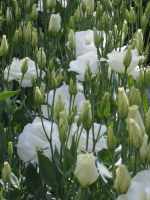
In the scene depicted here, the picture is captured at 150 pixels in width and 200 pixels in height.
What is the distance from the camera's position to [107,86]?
5.35ft

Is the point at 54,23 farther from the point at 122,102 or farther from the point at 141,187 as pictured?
the point at 141,187

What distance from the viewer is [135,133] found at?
42.6 inches

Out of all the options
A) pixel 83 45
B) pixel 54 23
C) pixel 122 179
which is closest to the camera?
pixel 122 179

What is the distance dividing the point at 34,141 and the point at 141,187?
0.45 metres

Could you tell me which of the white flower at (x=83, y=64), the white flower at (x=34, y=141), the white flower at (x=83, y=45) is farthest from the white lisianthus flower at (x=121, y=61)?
the white flower at (x=83, y=45)

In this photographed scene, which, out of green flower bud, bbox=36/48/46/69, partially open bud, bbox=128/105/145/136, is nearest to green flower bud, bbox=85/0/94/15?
green flower bud, bbox=36/48/46/69

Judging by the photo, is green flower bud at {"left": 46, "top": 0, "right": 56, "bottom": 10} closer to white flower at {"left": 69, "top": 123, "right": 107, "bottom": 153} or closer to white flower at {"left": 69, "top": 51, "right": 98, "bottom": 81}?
white flower at {"left": 69, "top": 51, "right": 98, "bottom": 81}

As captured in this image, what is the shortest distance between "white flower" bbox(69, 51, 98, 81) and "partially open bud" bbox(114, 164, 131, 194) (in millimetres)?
589

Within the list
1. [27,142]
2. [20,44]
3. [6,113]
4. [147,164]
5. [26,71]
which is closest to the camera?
[147,164]

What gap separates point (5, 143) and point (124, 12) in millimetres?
763

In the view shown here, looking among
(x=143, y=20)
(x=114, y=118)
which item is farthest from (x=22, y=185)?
(x=143, y=20)

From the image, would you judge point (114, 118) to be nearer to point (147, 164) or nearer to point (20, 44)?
point (147, 164)

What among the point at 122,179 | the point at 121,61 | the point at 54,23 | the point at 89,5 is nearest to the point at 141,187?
the point at 122,179

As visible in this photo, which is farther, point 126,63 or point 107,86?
point 107,86
